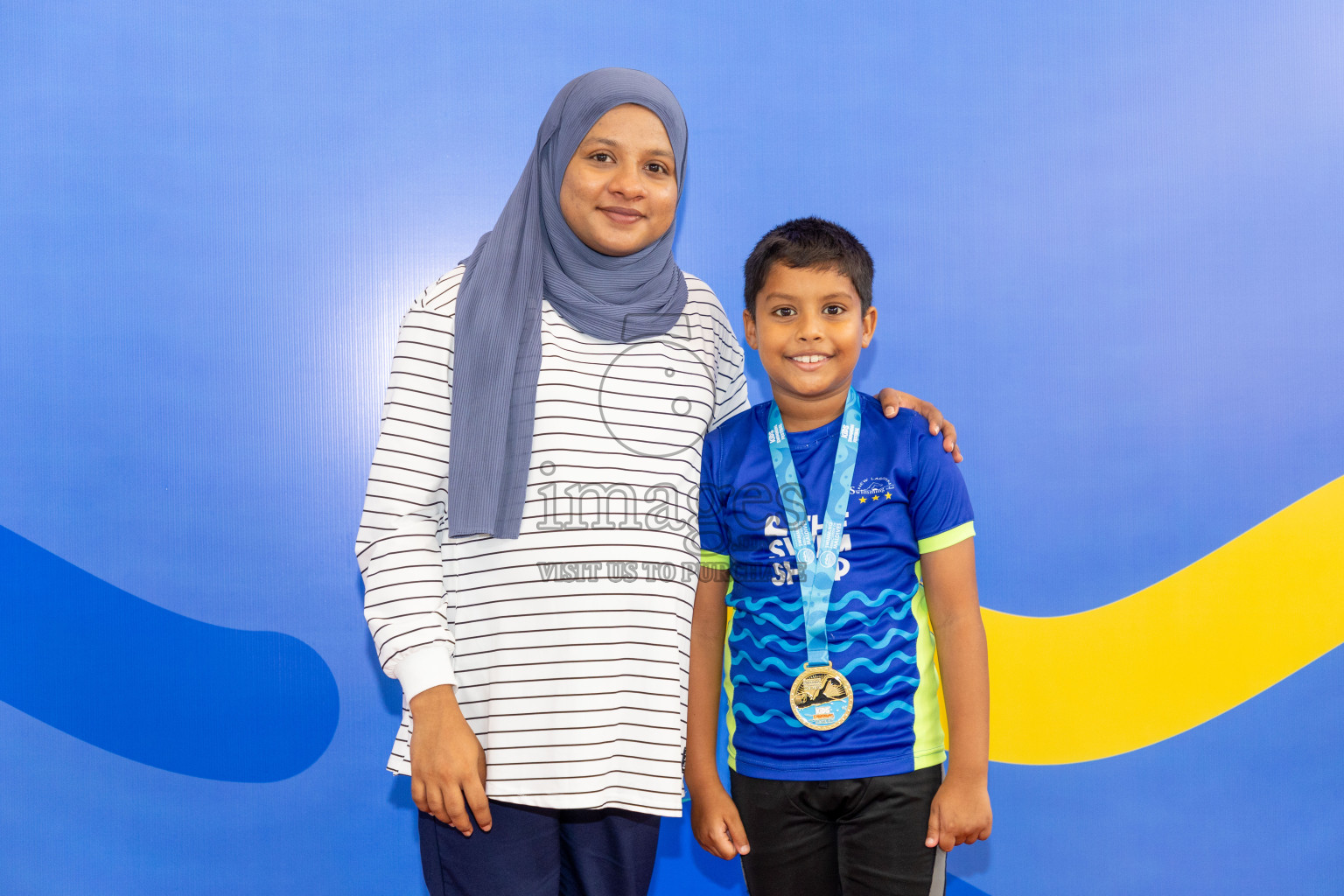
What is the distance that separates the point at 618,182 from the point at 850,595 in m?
0.66

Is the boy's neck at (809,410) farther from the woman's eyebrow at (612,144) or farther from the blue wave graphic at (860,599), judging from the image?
the woman's eyebrow at (612,144)

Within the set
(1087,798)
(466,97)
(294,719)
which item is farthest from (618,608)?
(1087,798)

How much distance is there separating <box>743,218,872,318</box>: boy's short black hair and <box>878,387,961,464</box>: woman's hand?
15cm

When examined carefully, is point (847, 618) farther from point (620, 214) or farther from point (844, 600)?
point (620, 214)

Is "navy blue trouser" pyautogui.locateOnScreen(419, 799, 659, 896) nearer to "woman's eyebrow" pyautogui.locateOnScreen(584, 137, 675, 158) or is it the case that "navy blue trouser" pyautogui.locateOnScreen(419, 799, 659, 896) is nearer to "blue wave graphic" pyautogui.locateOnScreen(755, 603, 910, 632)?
"blue wave graphic" pyautogui.locateOnScreen(755, 603, 910, 632)

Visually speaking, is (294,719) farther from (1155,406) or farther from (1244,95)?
(1244,95)

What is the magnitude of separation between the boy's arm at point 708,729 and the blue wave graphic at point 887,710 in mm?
231

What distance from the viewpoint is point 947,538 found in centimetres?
130

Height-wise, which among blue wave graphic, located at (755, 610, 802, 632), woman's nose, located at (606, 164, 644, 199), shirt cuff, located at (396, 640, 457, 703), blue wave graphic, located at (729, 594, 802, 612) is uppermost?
woman's nose, located at (606, 164, 644, 199)

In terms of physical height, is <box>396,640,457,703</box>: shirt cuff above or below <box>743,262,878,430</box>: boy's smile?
below

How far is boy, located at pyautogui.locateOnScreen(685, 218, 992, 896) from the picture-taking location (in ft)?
4.15

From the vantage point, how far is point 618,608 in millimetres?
1142

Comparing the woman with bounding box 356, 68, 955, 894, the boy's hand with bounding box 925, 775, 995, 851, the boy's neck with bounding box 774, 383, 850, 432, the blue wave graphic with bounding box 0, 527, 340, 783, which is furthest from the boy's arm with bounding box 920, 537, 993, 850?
the blue wave graphic with bounding box 0, 527, 340, 783

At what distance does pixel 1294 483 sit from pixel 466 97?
197cm
